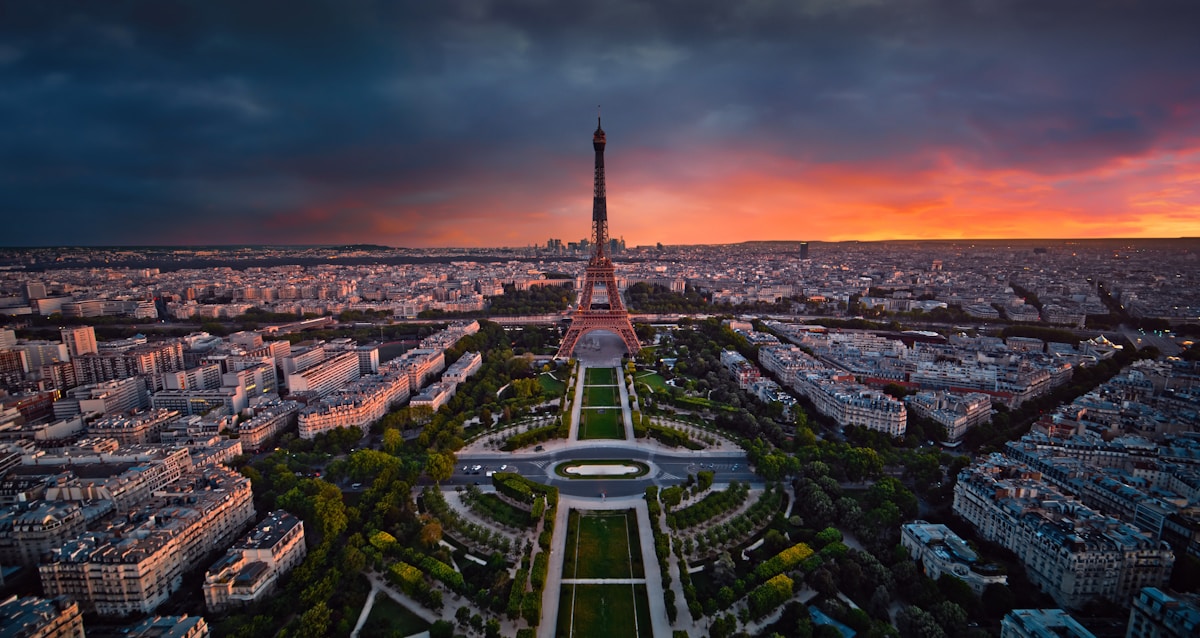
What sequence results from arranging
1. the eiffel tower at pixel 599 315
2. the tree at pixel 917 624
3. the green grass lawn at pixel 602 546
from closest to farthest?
the tree at pixel 917 624, the green grass lawn at pixel 602 546, the eiffel tower at pixel 599 315

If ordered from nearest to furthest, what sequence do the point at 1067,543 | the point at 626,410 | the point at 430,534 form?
the point at 1067,543
the point at 430,534
the point at 626,410

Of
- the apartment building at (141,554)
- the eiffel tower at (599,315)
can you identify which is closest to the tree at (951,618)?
the apartment building at (141,554)

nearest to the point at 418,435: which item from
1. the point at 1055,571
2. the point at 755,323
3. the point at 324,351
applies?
the point at 324,351

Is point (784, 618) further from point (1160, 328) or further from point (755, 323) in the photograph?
point (1160, 328)

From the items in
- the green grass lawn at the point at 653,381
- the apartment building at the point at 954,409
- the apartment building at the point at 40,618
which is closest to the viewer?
the apartment building at the point at 40,618

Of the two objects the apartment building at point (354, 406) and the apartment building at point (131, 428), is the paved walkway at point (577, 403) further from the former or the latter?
the apartment building at point (131, 428)

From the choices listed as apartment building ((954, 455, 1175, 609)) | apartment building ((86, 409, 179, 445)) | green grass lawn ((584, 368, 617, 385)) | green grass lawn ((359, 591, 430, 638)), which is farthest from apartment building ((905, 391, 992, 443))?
apartment building ((86, 409, 179, 445))

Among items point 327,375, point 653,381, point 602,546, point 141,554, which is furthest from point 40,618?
point 653,381

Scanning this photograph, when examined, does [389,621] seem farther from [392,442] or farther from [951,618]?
[951,618]
